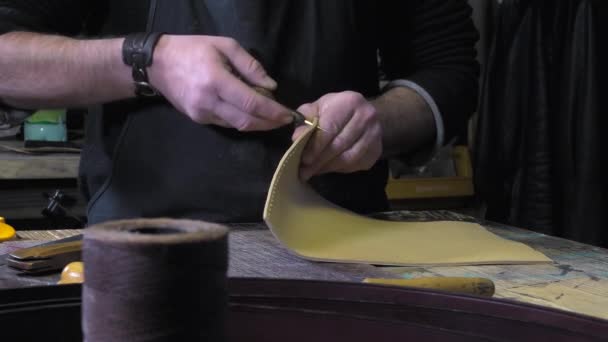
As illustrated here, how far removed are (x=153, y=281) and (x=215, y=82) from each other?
610 millimetres

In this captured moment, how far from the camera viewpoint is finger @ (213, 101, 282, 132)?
89cm

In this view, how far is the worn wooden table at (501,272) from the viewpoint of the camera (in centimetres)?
71

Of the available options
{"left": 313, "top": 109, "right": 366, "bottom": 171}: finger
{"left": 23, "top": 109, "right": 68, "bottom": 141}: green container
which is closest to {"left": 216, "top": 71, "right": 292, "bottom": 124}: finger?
{"left": 313, "top": 109, "right": 366, "bottom": 171}: finger

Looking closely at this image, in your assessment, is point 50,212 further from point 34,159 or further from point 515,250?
point 515,250

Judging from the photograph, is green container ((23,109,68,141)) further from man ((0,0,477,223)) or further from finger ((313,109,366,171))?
finger ((313,109,366,171))

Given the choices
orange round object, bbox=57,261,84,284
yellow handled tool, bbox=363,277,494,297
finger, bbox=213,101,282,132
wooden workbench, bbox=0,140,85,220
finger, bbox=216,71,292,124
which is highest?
finger, bbox=216,71,292,124

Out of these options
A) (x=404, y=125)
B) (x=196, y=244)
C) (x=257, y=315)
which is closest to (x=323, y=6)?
(x=404, y=125)

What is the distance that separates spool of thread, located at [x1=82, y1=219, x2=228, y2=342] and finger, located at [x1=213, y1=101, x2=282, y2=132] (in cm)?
60

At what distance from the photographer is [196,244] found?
0.27 m

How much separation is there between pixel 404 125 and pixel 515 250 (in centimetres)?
34

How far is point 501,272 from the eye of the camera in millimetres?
816

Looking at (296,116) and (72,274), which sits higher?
(296,116)

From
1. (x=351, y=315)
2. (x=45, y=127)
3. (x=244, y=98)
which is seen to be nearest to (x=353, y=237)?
(x=244, y=98)

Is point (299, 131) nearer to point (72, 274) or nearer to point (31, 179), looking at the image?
point (72, 274)
